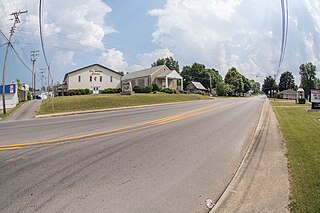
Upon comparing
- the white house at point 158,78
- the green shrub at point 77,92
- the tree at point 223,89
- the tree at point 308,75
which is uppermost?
the tree at point 308,75

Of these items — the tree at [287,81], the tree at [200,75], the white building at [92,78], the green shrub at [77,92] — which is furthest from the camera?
the tree at [287,81]

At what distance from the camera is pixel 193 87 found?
290 feet

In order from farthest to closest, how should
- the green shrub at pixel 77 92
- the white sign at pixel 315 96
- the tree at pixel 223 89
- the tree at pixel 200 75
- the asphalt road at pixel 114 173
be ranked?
the tree at pixel 200 75, the tree at pixel 223 89, the green shrub at pixel 77 92, the white sign at pixel 315 96, the asphalt road at pixel 114 173

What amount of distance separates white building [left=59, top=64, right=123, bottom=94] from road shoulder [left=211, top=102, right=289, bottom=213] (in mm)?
49061

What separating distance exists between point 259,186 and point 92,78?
51.3 metres

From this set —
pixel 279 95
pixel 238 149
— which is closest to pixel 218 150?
pixel 238 149

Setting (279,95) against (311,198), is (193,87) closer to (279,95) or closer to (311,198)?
(279,95)

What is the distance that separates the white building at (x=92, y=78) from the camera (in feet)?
165

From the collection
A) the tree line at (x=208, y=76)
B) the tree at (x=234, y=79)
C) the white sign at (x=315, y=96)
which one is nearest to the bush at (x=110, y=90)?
the white sign at (x=315, y=96)

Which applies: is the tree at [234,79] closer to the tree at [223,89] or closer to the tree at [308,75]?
the tree at [223,89]

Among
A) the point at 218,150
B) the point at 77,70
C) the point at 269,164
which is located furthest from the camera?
the point at 77,70

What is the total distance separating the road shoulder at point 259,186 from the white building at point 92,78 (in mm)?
49061

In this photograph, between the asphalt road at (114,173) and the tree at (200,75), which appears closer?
the asphalt road at (114,173)

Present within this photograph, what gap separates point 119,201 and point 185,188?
4.32 feet
